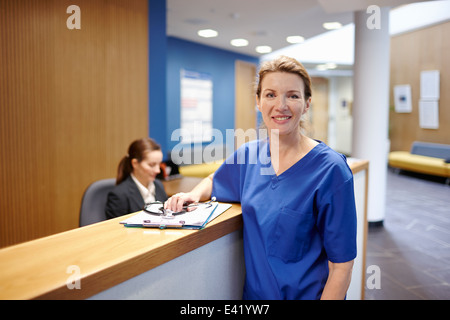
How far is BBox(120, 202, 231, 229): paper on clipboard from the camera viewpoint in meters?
1.25

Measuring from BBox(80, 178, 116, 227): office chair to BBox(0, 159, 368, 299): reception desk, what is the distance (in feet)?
3.30

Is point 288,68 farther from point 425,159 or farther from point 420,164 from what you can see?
point 425,159

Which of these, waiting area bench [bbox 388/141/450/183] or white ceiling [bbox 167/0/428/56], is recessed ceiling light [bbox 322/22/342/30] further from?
waiting area bench [bbox 388/141/450/183]

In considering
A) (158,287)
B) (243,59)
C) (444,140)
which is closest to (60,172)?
(158,287)

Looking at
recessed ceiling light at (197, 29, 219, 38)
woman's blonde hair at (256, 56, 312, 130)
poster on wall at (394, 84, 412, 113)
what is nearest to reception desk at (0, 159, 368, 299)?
woman's blonde hair at (256, 56, 312, 130)

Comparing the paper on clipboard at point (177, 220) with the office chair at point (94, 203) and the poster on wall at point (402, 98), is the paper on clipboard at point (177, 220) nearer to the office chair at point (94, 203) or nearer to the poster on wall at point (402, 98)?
the office chair at point (94, 203)

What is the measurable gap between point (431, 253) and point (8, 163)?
14.6 feet

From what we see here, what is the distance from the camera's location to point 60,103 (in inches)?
141

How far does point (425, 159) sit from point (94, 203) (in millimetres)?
8428

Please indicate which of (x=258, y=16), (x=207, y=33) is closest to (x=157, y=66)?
(x=258, y=16)

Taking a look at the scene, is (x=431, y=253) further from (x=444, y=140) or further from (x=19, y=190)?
(x=444, y=140)

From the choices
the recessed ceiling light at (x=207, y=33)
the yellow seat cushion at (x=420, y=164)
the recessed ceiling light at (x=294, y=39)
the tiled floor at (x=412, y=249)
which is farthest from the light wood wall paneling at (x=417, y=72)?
the recessed ceiling light at (x=207, y=33)

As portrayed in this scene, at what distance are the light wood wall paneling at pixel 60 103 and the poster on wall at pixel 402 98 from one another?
8.20 metres

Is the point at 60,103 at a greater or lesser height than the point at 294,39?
lesser
